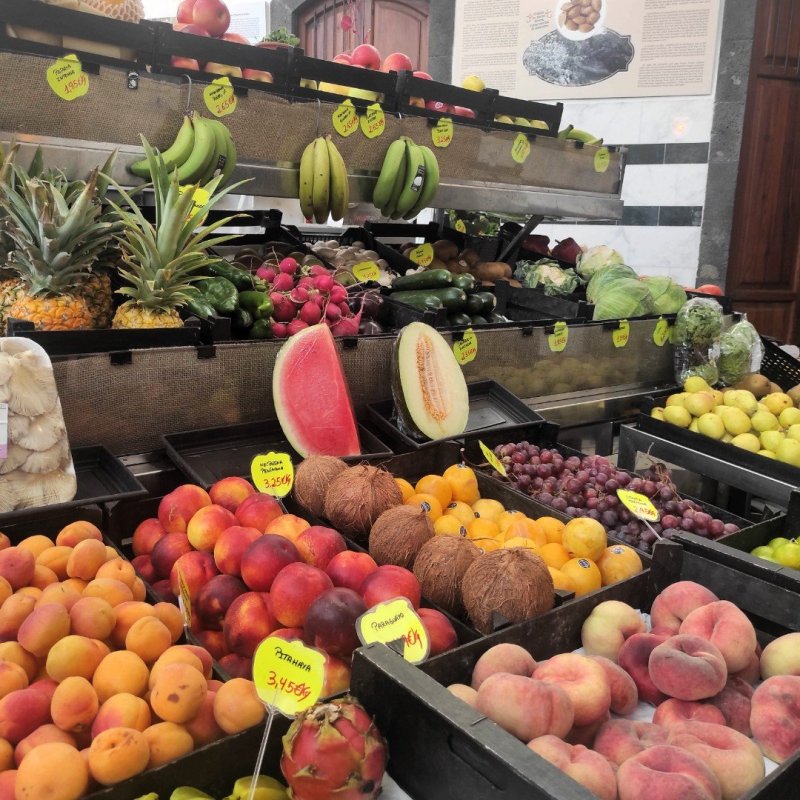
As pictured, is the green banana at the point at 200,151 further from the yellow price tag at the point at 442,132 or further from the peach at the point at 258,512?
the peach at the point at 258,512

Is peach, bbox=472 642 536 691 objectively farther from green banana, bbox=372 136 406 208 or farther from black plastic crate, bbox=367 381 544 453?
green banana, bbox=372 136 406 208

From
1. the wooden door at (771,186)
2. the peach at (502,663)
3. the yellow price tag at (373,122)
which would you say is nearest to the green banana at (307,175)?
the yellow price tag at (373,122)

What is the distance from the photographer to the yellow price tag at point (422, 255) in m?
3.37

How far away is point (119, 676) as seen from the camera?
1067mm

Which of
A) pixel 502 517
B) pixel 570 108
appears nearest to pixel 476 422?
pixel 502 517

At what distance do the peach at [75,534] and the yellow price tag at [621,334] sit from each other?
90.2 inches

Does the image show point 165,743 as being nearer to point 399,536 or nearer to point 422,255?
point 399,536

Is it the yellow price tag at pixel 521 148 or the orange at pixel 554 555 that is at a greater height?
the yellow price tag at pixel 521 148

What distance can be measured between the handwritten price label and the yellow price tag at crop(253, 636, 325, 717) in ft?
6.35

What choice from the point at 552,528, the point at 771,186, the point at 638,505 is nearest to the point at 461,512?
the point at 552,528

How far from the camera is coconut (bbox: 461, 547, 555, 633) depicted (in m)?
1.36

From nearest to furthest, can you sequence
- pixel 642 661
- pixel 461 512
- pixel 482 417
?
pixel 642 661 < pixel 461 512 < pixel 482 417

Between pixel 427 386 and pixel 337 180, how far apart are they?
0.84 meters

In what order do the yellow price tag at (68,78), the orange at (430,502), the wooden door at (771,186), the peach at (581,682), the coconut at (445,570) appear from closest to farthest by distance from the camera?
the peach at (581,682) < the coconut at (445,570) < the orange at (430,502) < the yellow price tag at (68,78) < the wooden door at (771,186)
